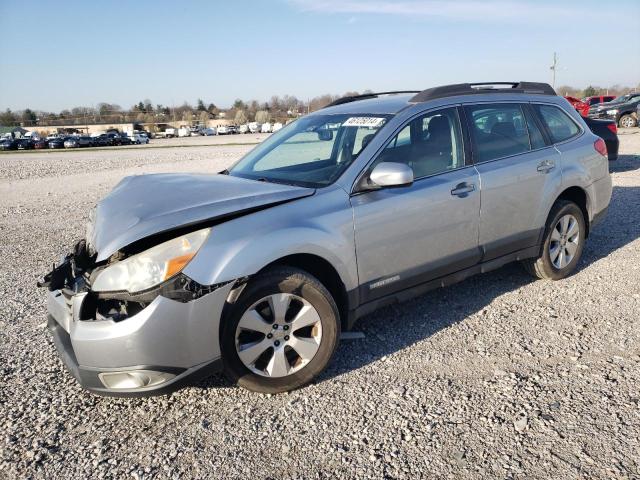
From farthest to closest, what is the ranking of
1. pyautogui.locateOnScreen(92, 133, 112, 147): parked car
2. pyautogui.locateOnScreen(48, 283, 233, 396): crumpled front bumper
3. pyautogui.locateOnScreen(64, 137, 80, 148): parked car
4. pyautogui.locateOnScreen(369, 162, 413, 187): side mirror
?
pyautogui.locateOnScreen(92, 133, 112, 147): parked car
pyautogui.locateOnScreen(64, 137, 80, 148): parked car
pyautogui.locateOnScreen(369, 162, 413, 187): side mirror
pyautogui.locateOnScreen(48, 283, 233, 396): crumpled front bumper

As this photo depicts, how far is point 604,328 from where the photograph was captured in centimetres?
401

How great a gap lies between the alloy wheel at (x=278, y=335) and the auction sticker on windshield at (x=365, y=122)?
4.89ft

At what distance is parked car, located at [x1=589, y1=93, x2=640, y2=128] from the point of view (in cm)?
2567

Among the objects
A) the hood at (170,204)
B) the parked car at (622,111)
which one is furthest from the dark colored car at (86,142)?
the hood at (170,204)

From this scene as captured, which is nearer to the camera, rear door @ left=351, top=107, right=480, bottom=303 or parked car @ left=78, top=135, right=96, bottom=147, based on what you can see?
rear door @ left=351, top=107, right=480, bottom=303

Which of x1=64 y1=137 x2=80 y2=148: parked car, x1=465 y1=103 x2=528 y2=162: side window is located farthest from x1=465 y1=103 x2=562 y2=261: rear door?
x1=64 y1=137 x2=80 y2=148: parked car

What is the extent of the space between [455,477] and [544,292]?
281 centimetres

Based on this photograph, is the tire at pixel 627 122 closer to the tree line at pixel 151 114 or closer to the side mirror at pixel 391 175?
the side mirror at pixel 391 175

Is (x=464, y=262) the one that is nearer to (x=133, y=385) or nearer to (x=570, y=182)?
(x=570, y=182)

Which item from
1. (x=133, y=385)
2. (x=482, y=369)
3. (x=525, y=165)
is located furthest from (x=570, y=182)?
(x=133, y=385)

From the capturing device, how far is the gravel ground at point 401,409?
261 centimetres

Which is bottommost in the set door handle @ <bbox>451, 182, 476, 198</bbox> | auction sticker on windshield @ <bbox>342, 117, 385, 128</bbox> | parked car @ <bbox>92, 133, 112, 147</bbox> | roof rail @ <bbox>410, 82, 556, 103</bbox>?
door handle @ <bbox>451, 182, 476, 198</bbox>

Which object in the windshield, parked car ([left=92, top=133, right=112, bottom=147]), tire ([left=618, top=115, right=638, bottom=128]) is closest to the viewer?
the windshield

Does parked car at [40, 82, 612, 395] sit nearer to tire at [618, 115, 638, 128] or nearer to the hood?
the hood
